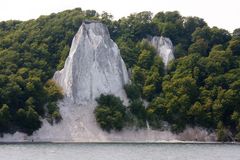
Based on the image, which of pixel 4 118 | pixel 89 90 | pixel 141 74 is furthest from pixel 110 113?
pixel 4 118

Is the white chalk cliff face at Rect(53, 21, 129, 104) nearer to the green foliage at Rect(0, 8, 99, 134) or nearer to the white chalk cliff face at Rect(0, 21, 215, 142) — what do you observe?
the white chalk cliff face at Rect(0, 21, 215, 142)

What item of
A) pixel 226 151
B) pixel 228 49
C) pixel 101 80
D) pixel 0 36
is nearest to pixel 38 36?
pixel 0 36

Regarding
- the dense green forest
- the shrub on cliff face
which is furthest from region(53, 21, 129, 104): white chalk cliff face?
the dense green forest

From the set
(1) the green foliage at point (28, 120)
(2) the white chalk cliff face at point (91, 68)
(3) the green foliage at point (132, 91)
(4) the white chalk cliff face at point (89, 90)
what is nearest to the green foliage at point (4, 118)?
(4) the white chalk cliff face at point (89, 90)

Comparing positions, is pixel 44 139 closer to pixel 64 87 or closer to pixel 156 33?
pixel 64 87

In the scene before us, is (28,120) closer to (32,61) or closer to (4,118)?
(4,118)

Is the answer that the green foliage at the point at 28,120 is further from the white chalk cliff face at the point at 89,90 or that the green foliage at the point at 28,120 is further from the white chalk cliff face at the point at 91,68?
the white chalk cliff face at the point at 91,68
